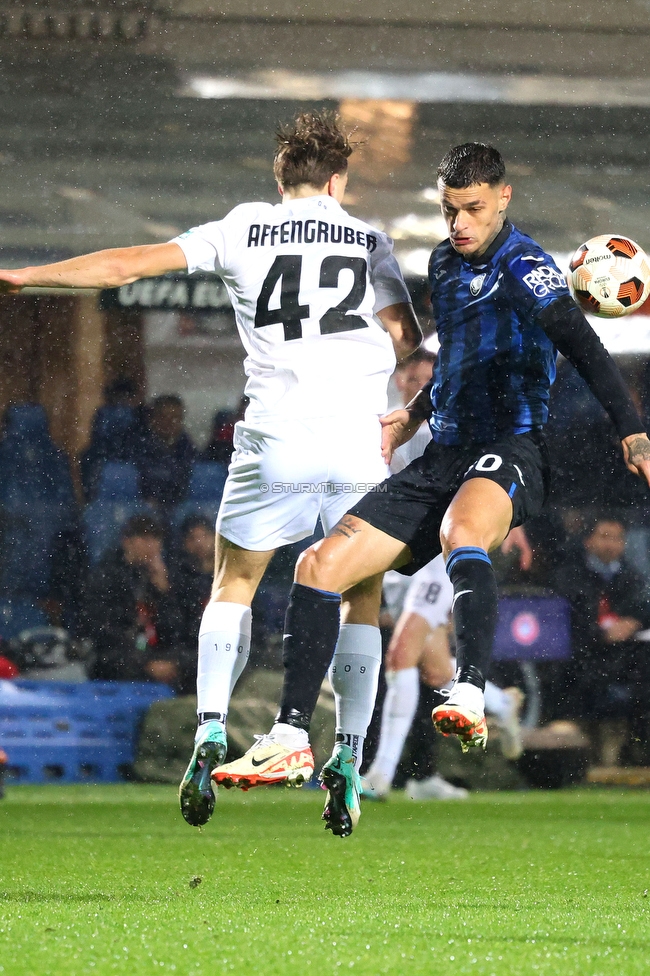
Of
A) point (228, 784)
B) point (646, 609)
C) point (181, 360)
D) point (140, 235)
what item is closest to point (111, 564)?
point (181, 360)

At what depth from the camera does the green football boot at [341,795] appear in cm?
369

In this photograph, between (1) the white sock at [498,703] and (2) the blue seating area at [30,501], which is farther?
(2) the blue seating area at [30,501]

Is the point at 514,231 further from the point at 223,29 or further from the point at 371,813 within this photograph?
the point at 223,29

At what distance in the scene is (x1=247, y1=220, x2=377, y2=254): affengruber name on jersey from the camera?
161 inches

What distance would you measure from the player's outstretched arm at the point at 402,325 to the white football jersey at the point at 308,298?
0.08ft

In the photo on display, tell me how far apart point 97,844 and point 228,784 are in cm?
189

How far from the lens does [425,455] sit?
3.92 m

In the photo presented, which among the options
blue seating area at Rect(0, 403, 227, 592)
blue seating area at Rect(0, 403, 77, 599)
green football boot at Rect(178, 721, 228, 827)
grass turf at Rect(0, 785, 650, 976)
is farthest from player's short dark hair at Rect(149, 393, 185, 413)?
green football boot at Rect(178, 721, 228, 827)

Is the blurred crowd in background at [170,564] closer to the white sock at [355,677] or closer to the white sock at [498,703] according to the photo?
the white sock at [498,703]

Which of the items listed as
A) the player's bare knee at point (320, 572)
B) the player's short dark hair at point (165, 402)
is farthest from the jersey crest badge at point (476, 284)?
the player's short dark hair at point (165, 402)

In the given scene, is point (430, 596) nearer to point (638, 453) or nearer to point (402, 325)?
point (402, 325)

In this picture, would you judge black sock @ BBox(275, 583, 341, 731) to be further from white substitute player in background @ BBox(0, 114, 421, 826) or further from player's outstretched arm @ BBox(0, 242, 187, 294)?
player's outstretched arm @ BBox(0, 242, 187, 294)

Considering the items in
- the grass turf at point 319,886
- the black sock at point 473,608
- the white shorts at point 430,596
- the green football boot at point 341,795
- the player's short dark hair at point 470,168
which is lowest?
the grass turf at point 319,886

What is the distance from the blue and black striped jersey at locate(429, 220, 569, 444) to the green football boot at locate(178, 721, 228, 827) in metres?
1.00
